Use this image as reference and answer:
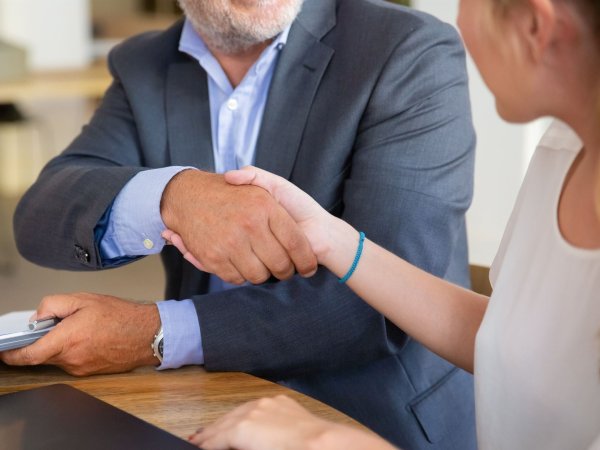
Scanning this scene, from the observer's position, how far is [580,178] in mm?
1161

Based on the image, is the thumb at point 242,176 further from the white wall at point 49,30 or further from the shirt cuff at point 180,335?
the white wall at point 49,30

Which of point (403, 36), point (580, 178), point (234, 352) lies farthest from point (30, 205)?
point (580, 178)

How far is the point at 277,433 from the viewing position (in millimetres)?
994

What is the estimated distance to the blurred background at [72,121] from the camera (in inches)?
148

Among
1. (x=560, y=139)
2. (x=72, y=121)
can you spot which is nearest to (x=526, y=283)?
(x=560, y=139)

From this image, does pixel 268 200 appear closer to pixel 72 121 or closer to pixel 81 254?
pixel 81 254

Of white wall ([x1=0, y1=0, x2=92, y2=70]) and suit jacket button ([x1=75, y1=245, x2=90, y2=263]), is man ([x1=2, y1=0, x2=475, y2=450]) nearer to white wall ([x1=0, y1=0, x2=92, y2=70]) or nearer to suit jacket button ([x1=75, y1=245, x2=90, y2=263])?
suit jacket button ([x1=75, y1=245, x2=90, y2=263])

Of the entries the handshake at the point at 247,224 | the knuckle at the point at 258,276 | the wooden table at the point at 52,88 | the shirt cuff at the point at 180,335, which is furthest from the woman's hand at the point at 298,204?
the wooden table at the point at 52,88

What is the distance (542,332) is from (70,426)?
0.56 m

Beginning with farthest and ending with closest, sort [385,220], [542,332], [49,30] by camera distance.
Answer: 1. [49,30]
2. [385,220]
3. [542,332]

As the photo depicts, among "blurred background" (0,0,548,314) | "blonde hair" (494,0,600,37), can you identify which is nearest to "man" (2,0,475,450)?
"blurred background" (0,0,548,314)

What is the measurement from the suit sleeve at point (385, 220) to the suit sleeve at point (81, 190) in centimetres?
31

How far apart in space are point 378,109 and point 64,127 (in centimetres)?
542

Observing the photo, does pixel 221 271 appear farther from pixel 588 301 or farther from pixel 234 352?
pixel 588 301
